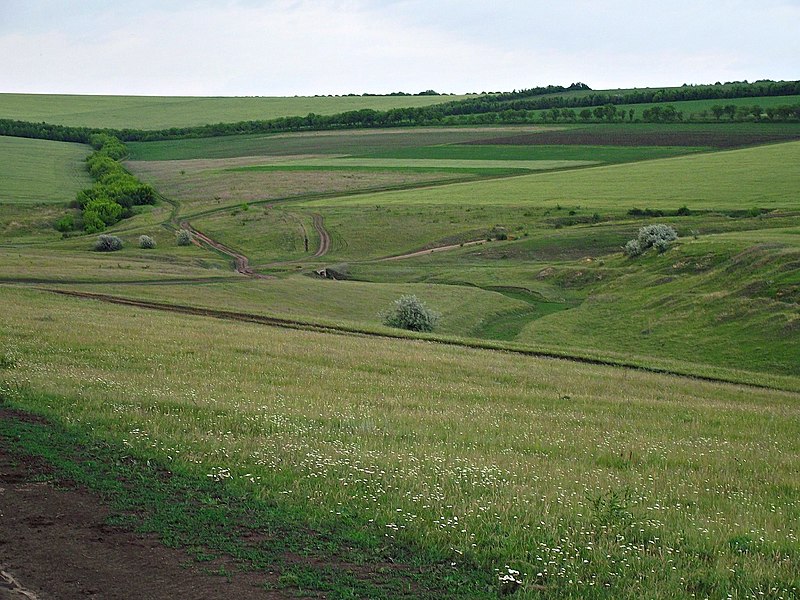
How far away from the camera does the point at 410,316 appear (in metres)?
48.1

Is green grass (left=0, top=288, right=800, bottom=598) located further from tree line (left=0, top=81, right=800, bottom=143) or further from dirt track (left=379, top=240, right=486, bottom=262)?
tree line (left=0, top=81, right=800, bottom=143)

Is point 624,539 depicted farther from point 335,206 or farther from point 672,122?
point 672,122

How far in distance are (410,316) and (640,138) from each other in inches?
4012

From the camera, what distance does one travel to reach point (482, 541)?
9.73 metres

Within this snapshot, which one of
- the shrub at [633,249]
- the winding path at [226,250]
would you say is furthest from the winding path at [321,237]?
the shrub at [633,249]

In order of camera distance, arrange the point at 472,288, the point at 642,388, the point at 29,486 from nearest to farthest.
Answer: the point at 29,486 < the point at 642,388 < the point at 472,288

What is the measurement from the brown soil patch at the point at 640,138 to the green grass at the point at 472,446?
10957 centimetres

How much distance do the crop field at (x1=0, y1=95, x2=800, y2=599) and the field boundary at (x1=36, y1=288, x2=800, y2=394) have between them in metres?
0.18

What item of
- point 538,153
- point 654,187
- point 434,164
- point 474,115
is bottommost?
point 654,187

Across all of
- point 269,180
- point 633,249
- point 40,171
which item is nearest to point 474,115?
point 269,180

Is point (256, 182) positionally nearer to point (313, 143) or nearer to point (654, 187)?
point (313, 143)

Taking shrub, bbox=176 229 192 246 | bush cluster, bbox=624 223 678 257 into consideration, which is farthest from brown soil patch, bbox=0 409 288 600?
shrub, bbox=176 229 192 246

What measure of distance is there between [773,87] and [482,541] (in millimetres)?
172783

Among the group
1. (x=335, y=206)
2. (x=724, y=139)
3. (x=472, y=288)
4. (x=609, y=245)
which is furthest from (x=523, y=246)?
(x=724, y=139)
